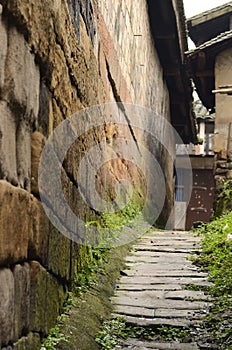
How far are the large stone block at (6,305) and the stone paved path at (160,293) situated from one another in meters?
1.26

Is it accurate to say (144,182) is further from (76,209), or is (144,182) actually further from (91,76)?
(76,209)

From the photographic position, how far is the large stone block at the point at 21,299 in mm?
1927

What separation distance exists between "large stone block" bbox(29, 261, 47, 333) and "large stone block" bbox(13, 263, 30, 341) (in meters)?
0.06

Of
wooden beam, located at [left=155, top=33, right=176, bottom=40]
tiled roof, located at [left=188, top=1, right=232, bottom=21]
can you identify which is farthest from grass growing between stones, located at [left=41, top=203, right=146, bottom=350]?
tiled roof, located at [left=188, top=1, right=232, bottom=21]

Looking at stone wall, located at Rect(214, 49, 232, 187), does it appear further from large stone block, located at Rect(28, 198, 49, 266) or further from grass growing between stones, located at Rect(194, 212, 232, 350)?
large stone block, located at Rect(28, 198, 49, 266)

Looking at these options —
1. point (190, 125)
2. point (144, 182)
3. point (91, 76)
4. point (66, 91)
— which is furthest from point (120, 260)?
point (190, 125)

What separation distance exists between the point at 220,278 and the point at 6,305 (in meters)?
2.69

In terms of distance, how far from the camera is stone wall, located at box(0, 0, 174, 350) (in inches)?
71.2

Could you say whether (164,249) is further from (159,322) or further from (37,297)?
(37,297)

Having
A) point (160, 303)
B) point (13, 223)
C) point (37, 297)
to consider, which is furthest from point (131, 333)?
point (13, 223)

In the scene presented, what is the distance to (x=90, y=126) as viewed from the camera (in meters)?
3.95

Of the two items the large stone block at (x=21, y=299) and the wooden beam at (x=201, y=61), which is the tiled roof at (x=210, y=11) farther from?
the large stone block at (x=21, y=299)

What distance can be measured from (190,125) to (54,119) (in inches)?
523

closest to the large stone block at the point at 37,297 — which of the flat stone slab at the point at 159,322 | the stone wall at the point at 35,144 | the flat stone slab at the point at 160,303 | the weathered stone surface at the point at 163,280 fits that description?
the stone wall at the point at 35,144
